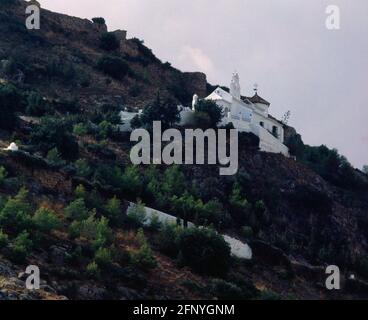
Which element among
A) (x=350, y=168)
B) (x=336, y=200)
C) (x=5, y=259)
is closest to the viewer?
(x=5, y=259)

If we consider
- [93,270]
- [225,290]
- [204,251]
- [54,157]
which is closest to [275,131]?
[54,157]

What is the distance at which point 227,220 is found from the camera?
46.0 m

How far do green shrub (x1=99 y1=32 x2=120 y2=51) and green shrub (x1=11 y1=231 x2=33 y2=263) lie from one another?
4240 centimetres

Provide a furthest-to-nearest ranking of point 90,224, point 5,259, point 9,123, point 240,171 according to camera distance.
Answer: point 240,171 < point 9,123 < point 90,224 < point 5,259

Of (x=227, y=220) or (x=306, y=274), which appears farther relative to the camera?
(x=227, y=220)

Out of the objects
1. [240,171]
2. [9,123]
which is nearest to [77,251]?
[9,123]

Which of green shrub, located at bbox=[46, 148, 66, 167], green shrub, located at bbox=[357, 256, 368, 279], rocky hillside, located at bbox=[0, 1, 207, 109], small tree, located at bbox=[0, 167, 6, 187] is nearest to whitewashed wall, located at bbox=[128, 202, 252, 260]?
green shrub, located at bbox=[46, 148, 66, 167]

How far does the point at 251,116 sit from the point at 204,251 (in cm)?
2542

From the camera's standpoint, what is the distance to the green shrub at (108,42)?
73312mm

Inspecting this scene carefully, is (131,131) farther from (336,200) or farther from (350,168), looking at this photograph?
(350,168)

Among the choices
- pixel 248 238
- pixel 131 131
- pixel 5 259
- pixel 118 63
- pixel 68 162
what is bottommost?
pixel 5 259

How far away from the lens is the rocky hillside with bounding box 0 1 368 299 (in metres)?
32.9

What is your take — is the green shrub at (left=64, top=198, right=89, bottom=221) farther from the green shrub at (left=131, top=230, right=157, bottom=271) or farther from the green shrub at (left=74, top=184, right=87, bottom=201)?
the green shrub at (left=131, top=230, right=157, bottom=271)

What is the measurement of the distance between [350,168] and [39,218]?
37.4m
